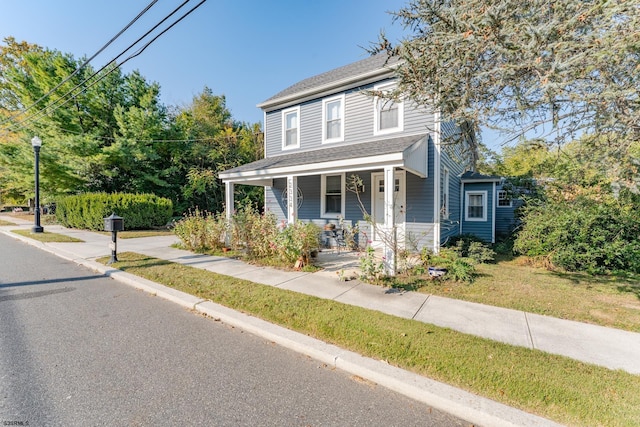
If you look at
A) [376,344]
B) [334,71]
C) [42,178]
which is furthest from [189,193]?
[376,344]

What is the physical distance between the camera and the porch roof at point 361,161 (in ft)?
20.0

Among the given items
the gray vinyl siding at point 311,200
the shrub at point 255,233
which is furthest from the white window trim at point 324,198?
the shrub at point 255,233

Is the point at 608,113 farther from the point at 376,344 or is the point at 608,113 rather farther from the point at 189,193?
the point at 189,193

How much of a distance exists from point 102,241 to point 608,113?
1409 centimetres

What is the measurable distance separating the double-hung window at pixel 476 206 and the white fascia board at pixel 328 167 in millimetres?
6967

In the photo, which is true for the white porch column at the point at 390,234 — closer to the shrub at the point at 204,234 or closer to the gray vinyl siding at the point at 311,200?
the gray vinyl siding at the point at 311,200

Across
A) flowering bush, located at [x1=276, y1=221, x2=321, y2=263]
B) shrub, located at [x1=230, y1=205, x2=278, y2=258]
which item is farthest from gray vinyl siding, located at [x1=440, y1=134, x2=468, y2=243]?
shrub, located at [x1=230, y1=205, x2=278, y2=258]

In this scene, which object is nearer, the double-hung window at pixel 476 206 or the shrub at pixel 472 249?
the shrub at pixel 472 249

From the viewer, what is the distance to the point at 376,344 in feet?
9.78

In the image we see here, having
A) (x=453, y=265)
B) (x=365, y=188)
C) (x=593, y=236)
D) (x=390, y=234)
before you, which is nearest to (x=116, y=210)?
(x=365, y=188)

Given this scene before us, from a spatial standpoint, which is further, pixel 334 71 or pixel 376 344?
pixel 334 71

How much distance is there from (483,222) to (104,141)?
68.8 feet

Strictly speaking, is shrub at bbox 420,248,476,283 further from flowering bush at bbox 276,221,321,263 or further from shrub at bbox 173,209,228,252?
shrub at bbox 173,209,228,252

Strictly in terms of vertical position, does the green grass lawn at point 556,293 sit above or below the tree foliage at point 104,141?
below
